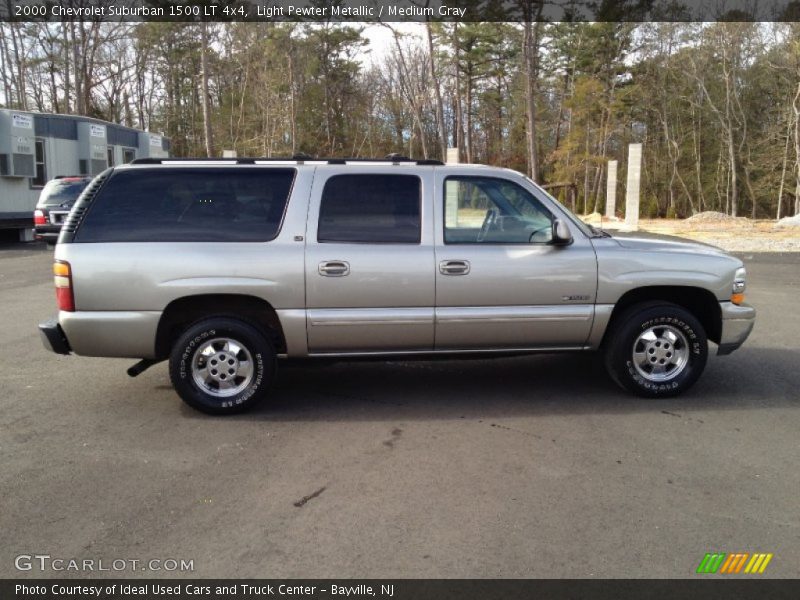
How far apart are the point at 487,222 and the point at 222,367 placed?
2.37 metres

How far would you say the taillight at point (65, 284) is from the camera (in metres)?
5.16

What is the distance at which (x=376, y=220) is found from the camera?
5.47 m

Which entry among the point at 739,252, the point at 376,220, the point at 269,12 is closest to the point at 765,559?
the point at 376,220

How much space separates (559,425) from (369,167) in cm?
245

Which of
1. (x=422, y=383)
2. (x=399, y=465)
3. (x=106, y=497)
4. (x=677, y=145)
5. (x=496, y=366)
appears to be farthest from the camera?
(x=677, y=145)

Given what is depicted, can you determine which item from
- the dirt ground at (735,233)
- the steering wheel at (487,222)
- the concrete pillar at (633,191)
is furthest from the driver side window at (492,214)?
the concrete pillar at (633,191)

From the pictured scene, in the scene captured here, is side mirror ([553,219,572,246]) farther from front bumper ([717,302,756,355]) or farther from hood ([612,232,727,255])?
front bumper ([717,302,756,355])

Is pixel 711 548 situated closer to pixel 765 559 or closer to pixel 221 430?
pixel 765 559

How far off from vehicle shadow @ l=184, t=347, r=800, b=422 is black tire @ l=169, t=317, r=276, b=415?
0.17m

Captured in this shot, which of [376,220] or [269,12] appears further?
[269,12]

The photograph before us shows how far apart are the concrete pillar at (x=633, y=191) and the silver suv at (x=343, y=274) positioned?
24.9 m

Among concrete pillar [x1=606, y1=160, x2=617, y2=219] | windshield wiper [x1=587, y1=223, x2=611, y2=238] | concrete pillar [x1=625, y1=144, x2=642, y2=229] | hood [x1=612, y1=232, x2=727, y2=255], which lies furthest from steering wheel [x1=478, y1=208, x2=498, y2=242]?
concrete pillar [x1=606, y1=160, x2=617, y2=219]

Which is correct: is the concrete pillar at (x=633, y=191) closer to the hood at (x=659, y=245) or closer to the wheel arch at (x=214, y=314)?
the hood at (x=659, y=245)

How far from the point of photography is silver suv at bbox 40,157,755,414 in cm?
523
